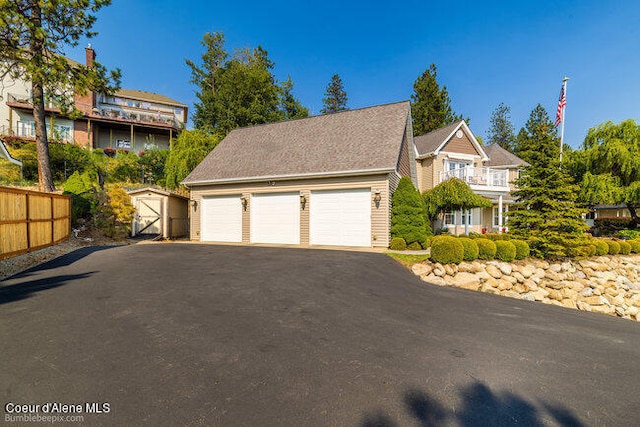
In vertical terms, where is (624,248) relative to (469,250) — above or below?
below

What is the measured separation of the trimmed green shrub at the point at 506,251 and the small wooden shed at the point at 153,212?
58.8 ft

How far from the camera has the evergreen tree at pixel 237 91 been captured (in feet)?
99.9

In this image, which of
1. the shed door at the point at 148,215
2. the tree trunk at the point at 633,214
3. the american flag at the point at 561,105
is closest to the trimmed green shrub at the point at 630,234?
the tree trunk at the point at 633,214

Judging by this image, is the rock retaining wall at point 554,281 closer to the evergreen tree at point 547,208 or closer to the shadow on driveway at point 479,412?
the evergreen tree at point 547,208

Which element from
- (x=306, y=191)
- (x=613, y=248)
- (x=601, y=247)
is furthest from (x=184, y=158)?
(x=613, y=248)

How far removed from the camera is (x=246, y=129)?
19.8 meters

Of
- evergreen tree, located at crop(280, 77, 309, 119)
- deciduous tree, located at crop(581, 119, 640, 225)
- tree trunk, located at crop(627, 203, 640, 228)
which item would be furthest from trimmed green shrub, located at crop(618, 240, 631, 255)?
evergreen tree, located at crop(280, 77, 309, 119)

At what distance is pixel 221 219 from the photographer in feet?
51.2

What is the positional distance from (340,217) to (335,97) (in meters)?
39.3

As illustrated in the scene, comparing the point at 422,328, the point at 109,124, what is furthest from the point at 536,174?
the point at 109,124

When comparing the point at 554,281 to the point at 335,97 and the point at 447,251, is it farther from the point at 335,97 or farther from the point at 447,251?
the point at 335,97

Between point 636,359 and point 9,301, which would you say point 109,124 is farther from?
point 636,359

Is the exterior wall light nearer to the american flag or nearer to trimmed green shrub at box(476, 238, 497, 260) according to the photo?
trimmed green shrub at box(476, 238, 497, 260)

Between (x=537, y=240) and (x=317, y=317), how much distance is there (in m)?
11.2
